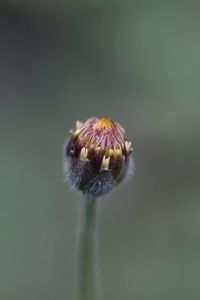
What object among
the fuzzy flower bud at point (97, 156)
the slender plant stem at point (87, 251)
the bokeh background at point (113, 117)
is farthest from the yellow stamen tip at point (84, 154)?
the bokeh background at point (113, 117)

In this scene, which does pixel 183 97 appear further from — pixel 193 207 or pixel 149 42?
pixel 193 207

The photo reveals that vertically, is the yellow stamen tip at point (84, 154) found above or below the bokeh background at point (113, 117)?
below

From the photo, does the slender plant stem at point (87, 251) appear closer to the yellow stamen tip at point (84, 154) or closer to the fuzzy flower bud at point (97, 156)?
the fuzzy flower bud at point (97, 156)

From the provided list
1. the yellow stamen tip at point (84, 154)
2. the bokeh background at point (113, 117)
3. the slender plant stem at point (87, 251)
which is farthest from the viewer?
the bokeh background at point (113, 117)

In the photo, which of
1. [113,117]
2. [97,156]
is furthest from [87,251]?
[113,117]

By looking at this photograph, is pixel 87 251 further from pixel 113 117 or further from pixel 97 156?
pixel 113 117

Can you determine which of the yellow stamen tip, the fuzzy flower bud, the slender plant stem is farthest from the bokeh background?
the yellow stamen tip

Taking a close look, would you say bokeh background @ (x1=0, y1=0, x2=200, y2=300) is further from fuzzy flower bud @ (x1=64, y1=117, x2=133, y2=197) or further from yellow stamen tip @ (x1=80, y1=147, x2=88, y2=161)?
yellow stamen tip @ (x1=80, y1=147, x2=88, y2=161)
